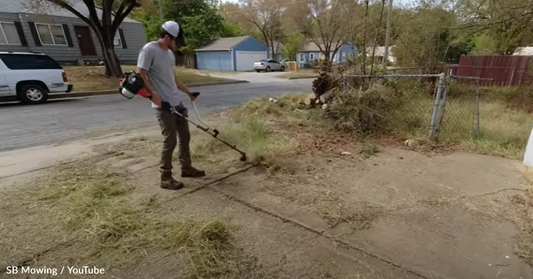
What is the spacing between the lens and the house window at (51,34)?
19453mm

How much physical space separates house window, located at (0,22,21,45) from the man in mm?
21537

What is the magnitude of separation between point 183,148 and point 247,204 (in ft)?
3.45

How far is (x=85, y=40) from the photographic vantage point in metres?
21.5

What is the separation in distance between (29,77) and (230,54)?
2463 cm

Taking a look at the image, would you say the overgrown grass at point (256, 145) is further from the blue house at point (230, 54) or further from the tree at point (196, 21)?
the tree at point (196, 21)

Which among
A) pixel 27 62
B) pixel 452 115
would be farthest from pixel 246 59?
pixel 452 115

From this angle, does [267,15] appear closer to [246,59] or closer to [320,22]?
[246,59]

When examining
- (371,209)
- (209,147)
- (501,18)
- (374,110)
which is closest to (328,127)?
(374,110)

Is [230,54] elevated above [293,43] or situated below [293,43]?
below

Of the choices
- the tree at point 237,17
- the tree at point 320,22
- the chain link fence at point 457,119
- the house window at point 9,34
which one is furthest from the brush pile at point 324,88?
the tree at point 237,17

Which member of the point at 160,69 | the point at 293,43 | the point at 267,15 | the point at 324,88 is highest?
the point at 267,15

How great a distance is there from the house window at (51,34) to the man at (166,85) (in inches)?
860

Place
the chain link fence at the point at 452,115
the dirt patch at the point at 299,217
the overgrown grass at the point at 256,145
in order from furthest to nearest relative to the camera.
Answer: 1. the chain link fence at the point at 452,115
2. the overgrown grass at the point at 256,145
3. the dirt patch at the point at 299,217

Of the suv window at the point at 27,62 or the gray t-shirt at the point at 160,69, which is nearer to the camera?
the gray t-shirt at the point at 160,69
